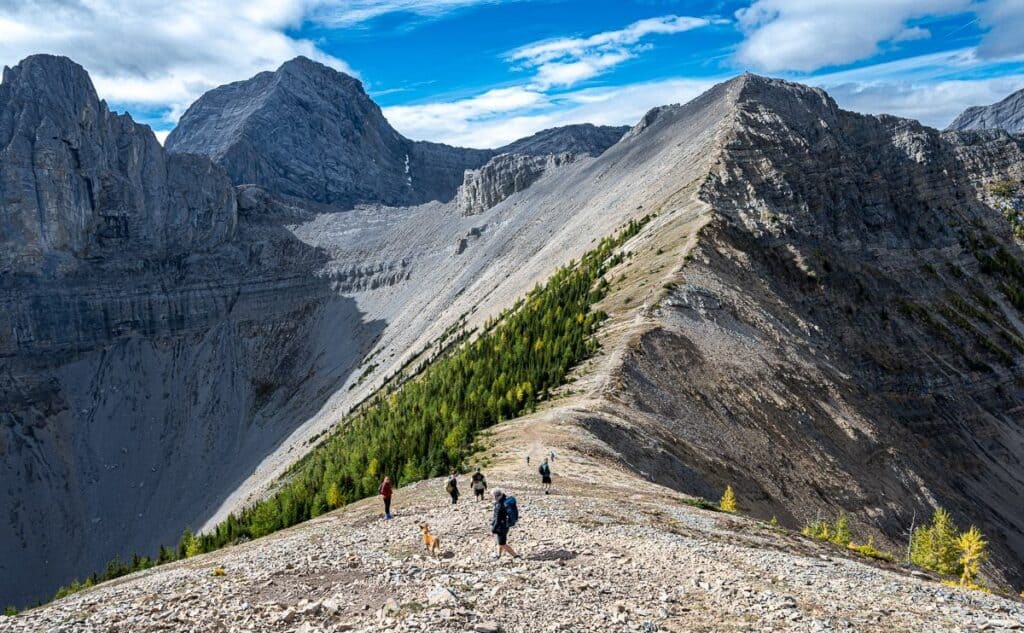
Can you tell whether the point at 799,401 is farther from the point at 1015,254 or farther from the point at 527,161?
the point at 527,161

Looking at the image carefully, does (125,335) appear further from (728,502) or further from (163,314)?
(728,502)

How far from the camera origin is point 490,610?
52.2 ft

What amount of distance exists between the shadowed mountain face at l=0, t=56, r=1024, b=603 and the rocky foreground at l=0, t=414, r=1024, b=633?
17.2 meters

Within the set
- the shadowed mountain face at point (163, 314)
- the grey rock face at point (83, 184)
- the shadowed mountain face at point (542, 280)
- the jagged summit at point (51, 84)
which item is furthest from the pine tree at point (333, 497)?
the jagged summit at point (51, 84)

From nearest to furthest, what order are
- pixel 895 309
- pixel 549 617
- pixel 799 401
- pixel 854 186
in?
pixel 549 617, pixel 799 401, pixel 895 309, pixel 854 186

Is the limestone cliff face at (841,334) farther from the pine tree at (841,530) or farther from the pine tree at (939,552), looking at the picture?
the pine tree at (939,552)

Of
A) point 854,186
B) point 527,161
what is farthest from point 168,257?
point 854,186

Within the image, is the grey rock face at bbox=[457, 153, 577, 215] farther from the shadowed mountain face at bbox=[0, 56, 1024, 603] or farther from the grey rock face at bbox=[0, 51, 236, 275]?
the grey rock face at bbox=[0, 51, 236, 275]

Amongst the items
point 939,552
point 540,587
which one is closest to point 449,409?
point 939,552

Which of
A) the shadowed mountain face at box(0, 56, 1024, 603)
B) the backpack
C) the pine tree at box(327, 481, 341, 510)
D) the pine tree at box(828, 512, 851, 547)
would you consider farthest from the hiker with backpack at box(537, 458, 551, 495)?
the pine tree at box(828, 512, 851, 547)

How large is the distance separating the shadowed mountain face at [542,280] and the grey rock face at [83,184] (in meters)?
0.49

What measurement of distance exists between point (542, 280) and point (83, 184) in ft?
296

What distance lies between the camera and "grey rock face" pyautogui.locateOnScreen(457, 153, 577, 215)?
14912 cm

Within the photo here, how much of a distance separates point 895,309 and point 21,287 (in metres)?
130
